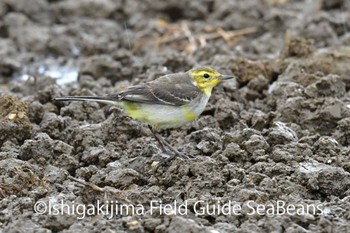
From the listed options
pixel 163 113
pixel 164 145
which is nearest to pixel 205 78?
pixel 163 113

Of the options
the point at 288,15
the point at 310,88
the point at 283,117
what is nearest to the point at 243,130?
the point at 283,117

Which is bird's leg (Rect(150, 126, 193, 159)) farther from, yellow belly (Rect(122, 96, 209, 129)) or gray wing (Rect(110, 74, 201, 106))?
gray wing (Rect(110, 74, 201, 106))

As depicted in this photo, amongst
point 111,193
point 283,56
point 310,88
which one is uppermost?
point 283,56

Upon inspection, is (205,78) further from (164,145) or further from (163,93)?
(164,145)

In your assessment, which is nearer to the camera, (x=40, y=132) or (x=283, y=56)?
(x=40, y=132)

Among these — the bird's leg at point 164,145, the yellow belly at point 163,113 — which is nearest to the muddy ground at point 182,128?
the bird's leg at point 164,145

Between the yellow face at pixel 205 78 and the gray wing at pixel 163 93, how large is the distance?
0.41 ft

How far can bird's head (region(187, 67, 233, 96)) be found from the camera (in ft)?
28.5

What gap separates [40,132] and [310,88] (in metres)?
2.90

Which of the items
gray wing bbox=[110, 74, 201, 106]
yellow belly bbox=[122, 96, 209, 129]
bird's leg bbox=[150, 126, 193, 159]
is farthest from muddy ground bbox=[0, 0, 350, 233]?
gray wing bbox=[110, 74, 201, 106]

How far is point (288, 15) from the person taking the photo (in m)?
13.0

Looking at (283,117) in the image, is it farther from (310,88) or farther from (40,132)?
(40,132)

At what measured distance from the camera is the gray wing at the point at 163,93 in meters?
8.32

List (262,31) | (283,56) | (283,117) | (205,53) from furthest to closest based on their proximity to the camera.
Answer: (262,31) < (205,53) < (283,56) < (283,117)
